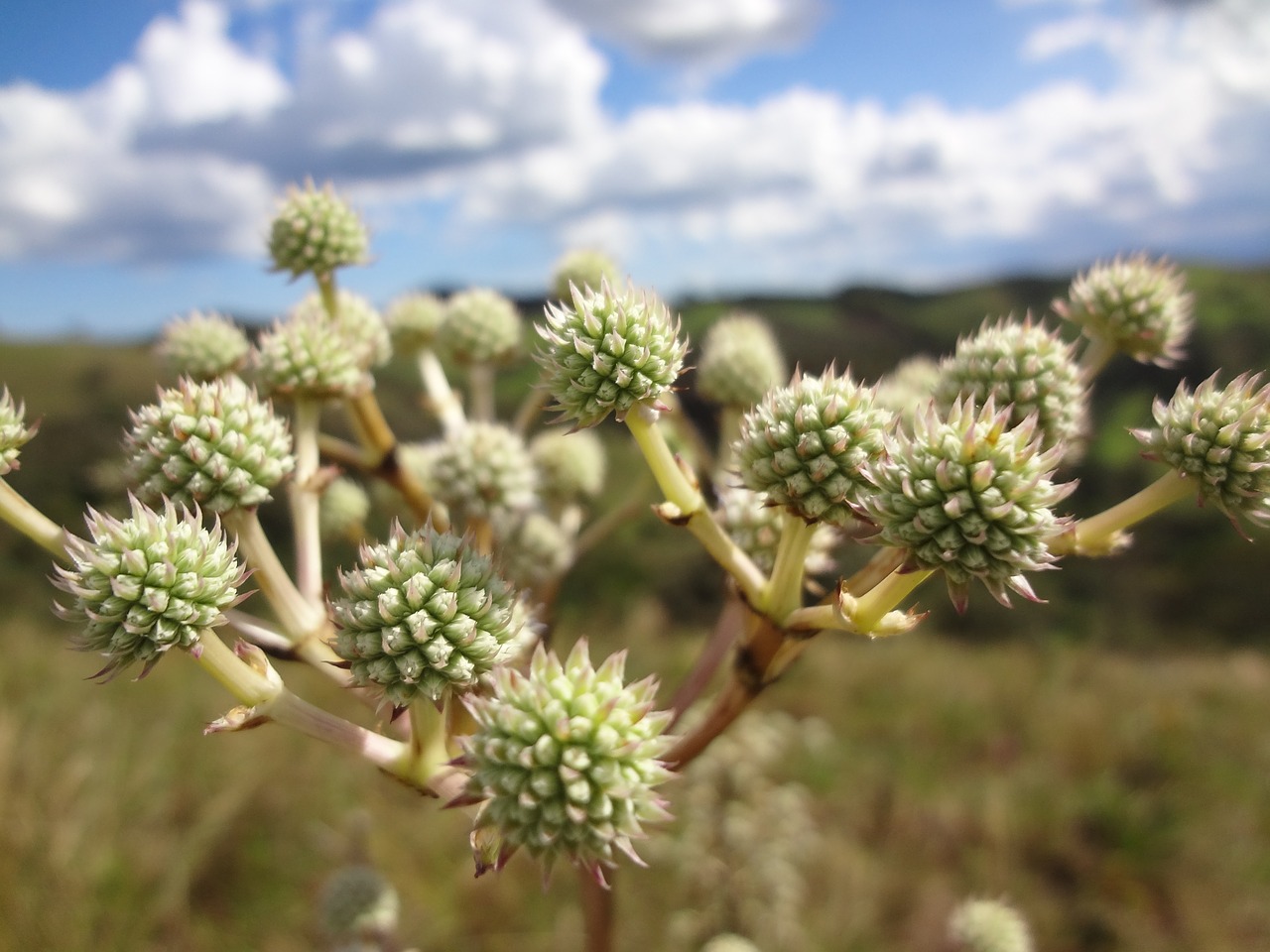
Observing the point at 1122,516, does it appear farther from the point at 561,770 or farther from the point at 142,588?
the point at 142,588

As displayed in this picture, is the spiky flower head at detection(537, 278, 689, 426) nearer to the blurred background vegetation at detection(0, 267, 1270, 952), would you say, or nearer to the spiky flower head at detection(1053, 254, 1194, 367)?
the blurred background vegetation at detection(0, 267, 1270, 952)

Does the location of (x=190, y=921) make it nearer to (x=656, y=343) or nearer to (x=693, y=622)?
(x=656, y=343)

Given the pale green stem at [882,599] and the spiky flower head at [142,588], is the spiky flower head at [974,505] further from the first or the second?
the spiky flower head at [142,588]

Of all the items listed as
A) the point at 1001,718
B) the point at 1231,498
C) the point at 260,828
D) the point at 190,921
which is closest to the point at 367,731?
the point at 1231,498

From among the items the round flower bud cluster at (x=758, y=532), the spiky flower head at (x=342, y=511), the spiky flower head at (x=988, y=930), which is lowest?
the spiky flower head at (x=988, y=930)

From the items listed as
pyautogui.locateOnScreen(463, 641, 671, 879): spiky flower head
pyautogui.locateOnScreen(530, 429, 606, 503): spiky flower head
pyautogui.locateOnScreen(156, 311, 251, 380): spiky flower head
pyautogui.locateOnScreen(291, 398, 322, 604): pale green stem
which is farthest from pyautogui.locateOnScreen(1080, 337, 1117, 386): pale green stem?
pyautogui.locateOnScreen(156, 311, 251, 380): spiky flower head

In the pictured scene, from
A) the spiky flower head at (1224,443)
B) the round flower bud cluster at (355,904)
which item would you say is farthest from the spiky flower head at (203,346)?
the spiky flower head at (1224,443)
